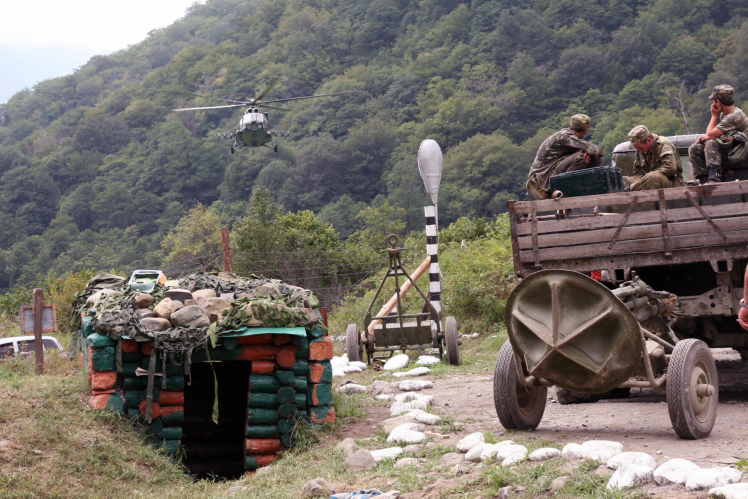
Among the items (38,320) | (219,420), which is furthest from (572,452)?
(38,320)

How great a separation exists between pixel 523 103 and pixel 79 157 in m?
47.0

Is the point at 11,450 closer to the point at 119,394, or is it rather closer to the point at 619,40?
the point at 119,394

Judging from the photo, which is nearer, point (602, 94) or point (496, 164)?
point (496, 164)

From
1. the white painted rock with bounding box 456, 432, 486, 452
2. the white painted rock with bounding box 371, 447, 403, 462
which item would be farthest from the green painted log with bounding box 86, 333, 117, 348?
the white painted rock with bounding box 456, 432, 486, 452

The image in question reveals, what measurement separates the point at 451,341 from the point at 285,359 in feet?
13.0

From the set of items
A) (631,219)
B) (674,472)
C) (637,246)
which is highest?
(631,219)

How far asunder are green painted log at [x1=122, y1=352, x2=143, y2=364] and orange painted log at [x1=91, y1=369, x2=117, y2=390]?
0.18 meters

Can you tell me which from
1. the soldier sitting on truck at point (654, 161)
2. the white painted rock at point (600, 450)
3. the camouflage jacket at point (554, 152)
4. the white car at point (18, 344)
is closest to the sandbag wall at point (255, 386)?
the white painted rock at point (600, 450)

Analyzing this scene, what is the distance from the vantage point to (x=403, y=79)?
8362 cm

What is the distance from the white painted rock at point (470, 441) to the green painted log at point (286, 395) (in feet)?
6.45

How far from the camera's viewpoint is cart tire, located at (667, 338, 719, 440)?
5.55 m

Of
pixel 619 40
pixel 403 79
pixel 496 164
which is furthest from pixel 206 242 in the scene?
pixel 619 40

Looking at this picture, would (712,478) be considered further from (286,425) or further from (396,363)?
(396,363)

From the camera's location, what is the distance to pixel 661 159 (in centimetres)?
820
